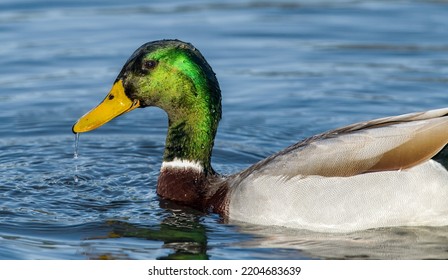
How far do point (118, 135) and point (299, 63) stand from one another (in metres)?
2.88

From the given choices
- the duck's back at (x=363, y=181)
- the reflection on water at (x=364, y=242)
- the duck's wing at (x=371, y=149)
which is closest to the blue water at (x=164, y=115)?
the reflection on water at (x=364, y=242)

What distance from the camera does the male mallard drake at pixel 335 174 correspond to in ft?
25.3

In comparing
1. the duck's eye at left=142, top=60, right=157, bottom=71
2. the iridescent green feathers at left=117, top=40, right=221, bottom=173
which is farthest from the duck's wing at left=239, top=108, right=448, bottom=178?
the duck's eye at left=142, top=60, right=157, bottom=71

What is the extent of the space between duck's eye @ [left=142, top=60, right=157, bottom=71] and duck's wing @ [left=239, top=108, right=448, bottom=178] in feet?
4.00

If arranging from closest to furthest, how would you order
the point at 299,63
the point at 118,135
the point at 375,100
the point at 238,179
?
the point at 238,179, the point at 118,135, the point at 375,100, the point at 299,63

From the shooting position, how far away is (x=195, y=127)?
866 centimetres

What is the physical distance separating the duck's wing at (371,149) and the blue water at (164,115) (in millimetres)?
467

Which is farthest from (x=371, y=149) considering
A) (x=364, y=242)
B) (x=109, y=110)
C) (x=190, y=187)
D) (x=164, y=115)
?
(x=164, y=115)

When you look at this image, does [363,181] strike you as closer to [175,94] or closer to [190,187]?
[190,187]

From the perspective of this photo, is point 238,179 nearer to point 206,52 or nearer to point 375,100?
point 375,100

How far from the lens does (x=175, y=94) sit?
852 cm

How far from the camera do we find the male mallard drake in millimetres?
7699

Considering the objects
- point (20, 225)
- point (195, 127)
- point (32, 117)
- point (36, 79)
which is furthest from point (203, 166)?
point (36, 79)

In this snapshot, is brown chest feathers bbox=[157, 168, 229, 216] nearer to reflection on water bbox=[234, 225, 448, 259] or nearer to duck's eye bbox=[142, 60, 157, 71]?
reflection on water bbox=[234, 225, 448, 259]
